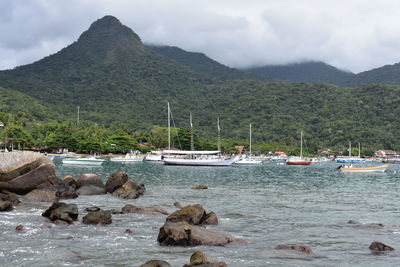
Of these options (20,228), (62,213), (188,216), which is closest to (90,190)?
(62,213)

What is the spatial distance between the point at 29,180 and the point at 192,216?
16333 mm

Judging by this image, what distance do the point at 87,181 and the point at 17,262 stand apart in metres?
24.0

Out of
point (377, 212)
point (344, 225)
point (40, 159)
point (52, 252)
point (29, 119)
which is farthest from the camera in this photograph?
point (29, 119)

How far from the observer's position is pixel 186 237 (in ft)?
59.6

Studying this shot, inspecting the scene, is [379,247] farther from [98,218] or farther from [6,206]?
[6,206]

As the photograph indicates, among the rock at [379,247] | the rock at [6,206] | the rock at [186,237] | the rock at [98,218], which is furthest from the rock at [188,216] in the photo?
the rock at [6,206]

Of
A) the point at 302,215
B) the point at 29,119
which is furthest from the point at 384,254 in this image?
the point at 29,119

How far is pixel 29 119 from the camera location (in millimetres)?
175375

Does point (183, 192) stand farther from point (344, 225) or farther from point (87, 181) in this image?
point (344, 225)

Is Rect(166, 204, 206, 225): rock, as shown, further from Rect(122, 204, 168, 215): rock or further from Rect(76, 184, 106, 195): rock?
Rect(76, 184, 106, 195): rock

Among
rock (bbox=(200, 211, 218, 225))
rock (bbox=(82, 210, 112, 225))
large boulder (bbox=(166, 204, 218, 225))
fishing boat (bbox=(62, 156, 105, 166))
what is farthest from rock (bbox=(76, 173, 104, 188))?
fishing boat (bbox=(62, 156, 105, 166))

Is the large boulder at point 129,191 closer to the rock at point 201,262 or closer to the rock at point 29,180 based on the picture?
the rock at point 29,180

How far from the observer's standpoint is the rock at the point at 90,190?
37.3 metres

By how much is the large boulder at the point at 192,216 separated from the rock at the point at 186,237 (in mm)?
3545
